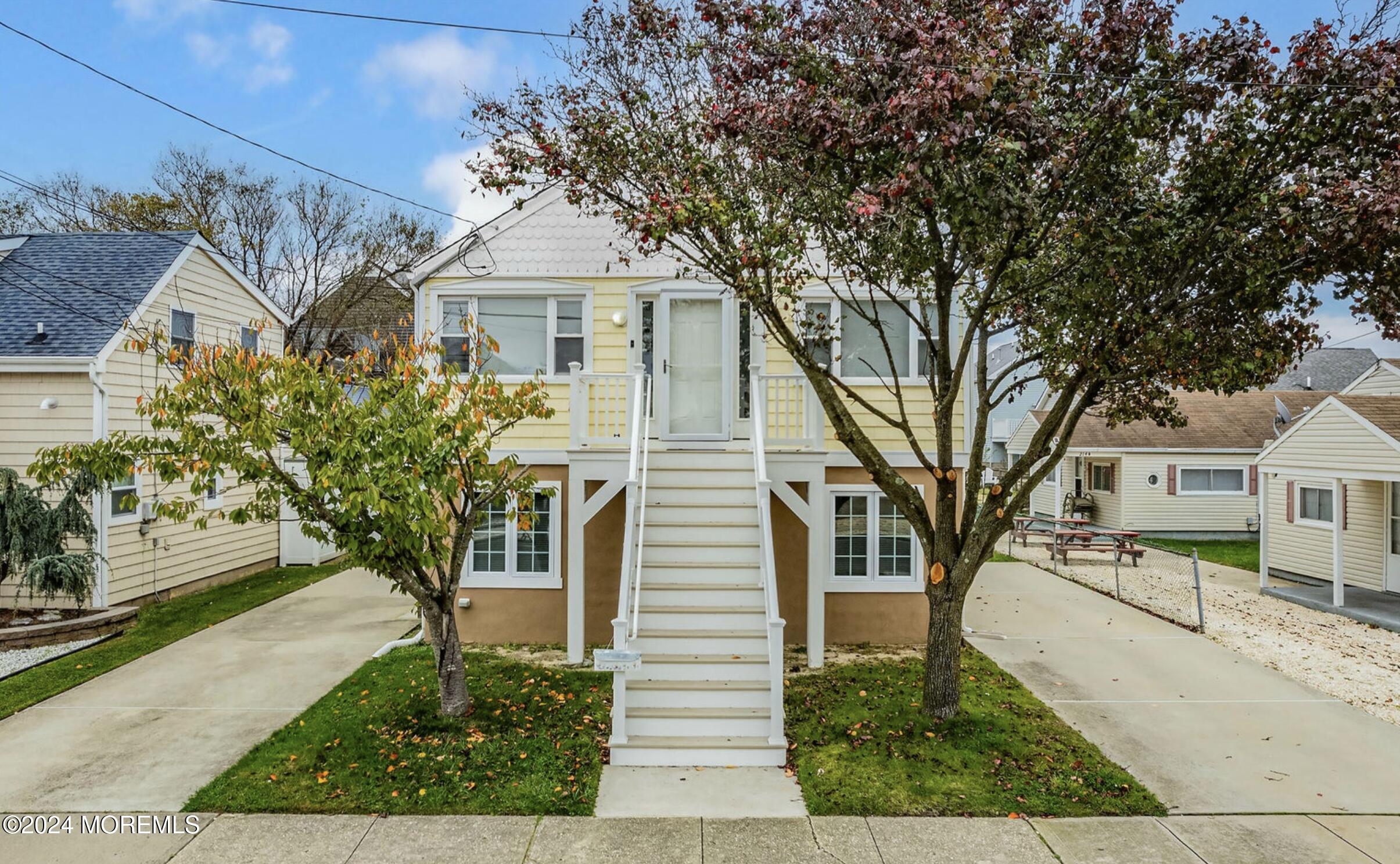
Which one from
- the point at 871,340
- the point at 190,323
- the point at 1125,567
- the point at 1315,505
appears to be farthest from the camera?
the point at 1125,567

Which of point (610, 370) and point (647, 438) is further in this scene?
point (610, 370)

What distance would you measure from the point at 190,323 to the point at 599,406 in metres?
8.29

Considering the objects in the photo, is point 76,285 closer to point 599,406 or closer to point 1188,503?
point 599,406

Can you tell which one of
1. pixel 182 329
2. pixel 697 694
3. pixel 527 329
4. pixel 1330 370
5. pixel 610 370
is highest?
pixel 1330 370

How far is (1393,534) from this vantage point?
12188mm

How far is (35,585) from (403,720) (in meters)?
6.26

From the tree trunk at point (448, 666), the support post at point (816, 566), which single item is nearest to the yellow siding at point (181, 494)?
the tree trunk at point (448, 666)

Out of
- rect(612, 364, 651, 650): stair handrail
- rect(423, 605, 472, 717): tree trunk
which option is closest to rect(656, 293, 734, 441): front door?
rect(612, 364, 651, 650): stair handrail

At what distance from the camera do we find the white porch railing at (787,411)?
8.71 metres

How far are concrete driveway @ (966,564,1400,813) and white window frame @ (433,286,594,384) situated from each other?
6.53 meters

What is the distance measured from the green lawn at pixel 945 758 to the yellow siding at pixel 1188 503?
15102 mm

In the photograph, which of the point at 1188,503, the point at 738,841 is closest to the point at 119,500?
the point at 738,841

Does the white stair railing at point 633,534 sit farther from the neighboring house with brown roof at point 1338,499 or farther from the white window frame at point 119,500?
the neighboring house with brown roof at point 1338,499

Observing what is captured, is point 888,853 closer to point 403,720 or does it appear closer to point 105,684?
point 403,720
